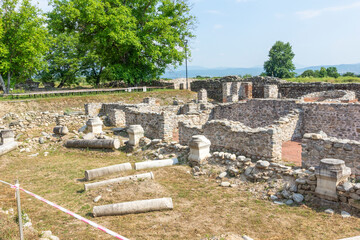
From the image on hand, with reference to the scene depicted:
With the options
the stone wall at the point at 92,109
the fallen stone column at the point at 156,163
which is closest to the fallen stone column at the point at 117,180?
the fallen stone column at the point at 156,163

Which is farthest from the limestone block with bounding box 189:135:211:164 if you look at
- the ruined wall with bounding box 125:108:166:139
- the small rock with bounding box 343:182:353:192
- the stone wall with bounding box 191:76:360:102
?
the stone wall with bounding box 191:76:360:102

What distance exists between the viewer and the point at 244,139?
1033 cm

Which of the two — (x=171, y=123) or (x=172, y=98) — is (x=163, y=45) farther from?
(x=171, y=123)

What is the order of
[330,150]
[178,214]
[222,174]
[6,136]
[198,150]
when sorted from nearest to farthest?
1. [178,214]
2. [330,150]
3. [222,174]
4. [198,150]
5. [6,136]

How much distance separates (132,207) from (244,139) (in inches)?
201

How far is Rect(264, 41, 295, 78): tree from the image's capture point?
64.2m

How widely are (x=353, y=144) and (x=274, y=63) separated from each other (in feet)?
205

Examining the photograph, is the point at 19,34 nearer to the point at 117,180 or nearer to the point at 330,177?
the point at 117,180

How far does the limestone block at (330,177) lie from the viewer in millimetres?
6883

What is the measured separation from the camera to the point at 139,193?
7.80 metres

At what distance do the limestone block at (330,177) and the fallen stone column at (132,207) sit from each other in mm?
3709

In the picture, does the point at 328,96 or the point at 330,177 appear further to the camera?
the point at 328,96

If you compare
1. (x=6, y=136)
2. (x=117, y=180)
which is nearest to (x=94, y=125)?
(x=6, y=136)

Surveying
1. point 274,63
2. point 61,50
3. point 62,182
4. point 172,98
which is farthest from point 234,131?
point 274,63
